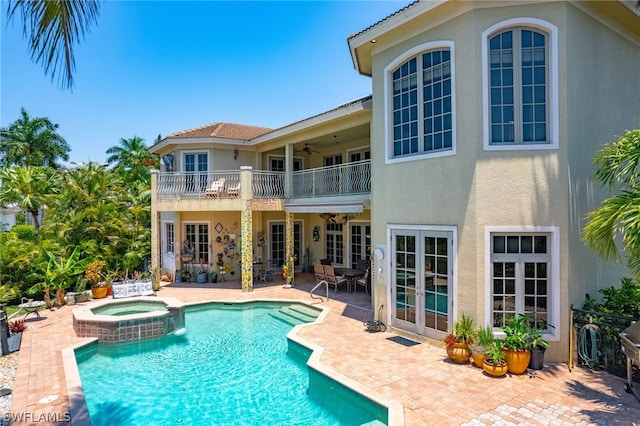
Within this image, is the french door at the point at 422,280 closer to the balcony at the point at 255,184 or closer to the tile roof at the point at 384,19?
the balcony at the point at 255,184

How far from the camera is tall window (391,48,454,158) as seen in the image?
10.0m

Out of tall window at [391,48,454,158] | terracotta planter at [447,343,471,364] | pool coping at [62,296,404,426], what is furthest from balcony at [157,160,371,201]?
terracotta planter at [447,343,471,364]

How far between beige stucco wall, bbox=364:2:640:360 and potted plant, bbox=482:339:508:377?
100 cm

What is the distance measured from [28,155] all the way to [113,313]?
112 ft

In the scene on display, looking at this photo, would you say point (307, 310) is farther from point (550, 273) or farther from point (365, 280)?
point (550, 273)

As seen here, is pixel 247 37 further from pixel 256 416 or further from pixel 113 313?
pixel 256 416

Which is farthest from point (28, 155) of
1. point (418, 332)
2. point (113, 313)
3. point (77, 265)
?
point (418, 332)

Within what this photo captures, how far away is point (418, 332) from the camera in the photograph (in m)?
10.8

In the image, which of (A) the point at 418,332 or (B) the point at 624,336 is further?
(A) the point at 418,332

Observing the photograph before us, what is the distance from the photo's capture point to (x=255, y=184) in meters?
18.8

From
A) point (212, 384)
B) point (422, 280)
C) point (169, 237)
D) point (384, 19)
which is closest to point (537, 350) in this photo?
point (422, 280)

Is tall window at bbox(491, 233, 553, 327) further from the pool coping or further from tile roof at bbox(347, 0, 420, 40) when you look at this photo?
tile roof at bbox(347, 0, 420, 40)

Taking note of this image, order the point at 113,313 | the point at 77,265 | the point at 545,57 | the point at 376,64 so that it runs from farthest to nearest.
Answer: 1. the point at 77,265
2. the point at 113,313
3. the point at 376,64
4. the point at 545,57

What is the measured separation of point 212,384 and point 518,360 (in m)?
7.62
